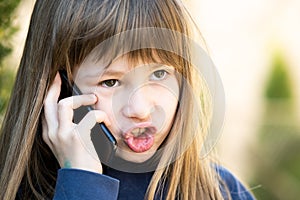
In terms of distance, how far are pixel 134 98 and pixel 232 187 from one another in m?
0.58

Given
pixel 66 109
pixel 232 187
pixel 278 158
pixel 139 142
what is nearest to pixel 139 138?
pixel 139 142

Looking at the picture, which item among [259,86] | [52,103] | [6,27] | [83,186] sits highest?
[259,86]

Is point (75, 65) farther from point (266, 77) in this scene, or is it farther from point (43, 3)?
point (266, 77)

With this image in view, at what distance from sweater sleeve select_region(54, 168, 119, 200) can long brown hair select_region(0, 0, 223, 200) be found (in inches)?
6.2

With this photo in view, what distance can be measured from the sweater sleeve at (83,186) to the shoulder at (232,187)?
1.49 ft

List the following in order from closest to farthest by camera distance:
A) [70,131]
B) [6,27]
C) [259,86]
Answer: [70,131] → [6,27] → [259,86]

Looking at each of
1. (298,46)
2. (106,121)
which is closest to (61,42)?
(106,121)

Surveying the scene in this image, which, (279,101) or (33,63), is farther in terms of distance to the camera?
(279,101)

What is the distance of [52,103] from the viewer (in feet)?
7.02

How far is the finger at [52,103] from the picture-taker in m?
2.13

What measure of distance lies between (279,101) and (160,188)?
3128mm

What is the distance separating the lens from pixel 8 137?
87.2 inches

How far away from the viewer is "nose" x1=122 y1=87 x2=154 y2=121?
1.97 m

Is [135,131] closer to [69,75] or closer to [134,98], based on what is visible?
[134,98]
